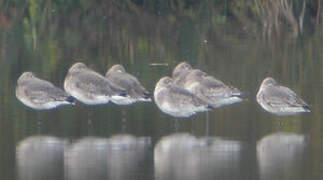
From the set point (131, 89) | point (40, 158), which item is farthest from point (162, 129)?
point (40, 158)

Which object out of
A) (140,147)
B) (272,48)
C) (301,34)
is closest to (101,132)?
(140,147)

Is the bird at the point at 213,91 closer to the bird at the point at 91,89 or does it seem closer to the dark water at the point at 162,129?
the dark water at the point at 162,129

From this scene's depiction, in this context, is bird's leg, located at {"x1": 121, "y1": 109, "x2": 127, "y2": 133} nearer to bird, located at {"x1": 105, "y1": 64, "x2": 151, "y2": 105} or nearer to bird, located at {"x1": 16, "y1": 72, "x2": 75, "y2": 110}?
bird, located at {"x1": 105, "y1": 64, "x2": 151, "y2": 105}

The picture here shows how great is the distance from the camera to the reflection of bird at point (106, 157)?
38.7 feet

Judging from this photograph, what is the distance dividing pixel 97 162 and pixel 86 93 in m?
3.67

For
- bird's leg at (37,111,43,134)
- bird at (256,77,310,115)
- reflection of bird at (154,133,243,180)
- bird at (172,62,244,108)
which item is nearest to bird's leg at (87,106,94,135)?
bird's leg at (37,111,43,134)

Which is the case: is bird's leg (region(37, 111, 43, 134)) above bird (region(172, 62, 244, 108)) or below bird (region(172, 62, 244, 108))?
below

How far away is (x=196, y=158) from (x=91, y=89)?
3630 millimetres

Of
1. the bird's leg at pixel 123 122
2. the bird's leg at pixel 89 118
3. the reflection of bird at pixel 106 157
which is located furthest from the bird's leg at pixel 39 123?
the bird's leg at pixel 123 122

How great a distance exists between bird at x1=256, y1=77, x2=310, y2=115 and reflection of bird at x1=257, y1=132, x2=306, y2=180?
75 cm

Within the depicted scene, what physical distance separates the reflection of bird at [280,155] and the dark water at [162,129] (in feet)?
0.04

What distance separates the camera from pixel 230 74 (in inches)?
823

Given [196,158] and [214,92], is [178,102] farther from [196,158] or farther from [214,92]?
[196,158]

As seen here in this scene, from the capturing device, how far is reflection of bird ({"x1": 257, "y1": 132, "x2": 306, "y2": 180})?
38.8 ft
